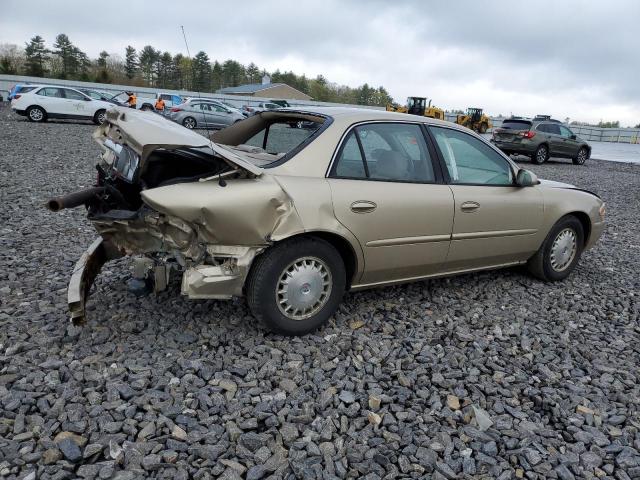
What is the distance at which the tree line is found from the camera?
190 feet

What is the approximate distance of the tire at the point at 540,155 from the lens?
58.0ft

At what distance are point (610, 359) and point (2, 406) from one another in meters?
3.80

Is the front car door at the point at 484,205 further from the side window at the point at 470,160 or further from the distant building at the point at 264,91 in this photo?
the distant building at the point at 264,91

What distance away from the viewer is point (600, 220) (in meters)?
5.12

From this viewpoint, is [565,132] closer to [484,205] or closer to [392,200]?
[484,205]

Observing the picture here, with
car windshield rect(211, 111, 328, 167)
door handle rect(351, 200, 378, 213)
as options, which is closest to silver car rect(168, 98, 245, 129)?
car windshield rect(211, 111, 328, 167)

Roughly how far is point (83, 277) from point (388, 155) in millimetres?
2290

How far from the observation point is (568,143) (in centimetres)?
1855

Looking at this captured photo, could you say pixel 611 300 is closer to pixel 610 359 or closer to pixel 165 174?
pixel 610 359

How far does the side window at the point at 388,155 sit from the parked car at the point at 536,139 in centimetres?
1502

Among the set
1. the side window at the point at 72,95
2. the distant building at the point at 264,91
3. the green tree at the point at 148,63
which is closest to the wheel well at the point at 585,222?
the side window at the point at 72,95

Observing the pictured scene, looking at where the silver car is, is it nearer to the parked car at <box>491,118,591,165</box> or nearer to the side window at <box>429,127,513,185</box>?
the parked car at <box>491,118,591,165</box>

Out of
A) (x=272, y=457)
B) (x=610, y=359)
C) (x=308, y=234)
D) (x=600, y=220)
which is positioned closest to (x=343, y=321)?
(x=308, y=234)

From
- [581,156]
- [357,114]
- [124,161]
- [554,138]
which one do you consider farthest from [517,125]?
[124,161]
